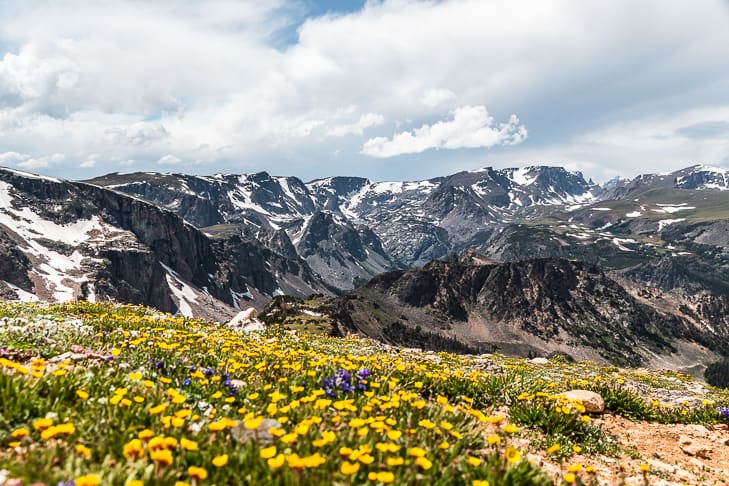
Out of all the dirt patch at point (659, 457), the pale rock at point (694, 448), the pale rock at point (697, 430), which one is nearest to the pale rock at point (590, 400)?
the dirt patch at point (659, 457)

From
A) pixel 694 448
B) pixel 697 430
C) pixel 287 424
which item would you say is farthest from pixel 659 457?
pixel 287 424

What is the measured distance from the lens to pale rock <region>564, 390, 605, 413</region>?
39.5 ft

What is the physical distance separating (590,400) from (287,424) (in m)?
9.68

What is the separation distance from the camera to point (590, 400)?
1214cm

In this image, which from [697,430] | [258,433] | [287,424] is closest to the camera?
[258,433]

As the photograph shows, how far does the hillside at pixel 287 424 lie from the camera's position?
496cm

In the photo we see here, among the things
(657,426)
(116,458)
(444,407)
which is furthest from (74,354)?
(657,426)

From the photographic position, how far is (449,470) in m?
5.54

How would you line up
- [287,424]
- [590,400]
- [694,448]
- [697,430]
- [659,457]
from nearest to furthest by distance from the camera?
1. [287,424]
2. [659,457]
3. [694,448]
4. [697,430]
5. [590,400]

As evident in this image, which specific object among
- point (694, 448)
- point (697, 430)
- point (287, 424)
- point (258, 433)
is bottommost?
point (697, 430)

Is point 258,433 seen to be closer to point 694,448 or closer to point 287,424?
point 287,424

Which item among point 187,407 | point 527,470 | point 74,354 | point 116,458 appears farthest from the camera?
point 74,354

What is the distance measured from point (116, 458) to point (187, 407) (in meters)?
1.90

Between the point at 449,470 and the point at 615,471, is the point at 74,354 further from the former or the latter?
the point at 615,471
